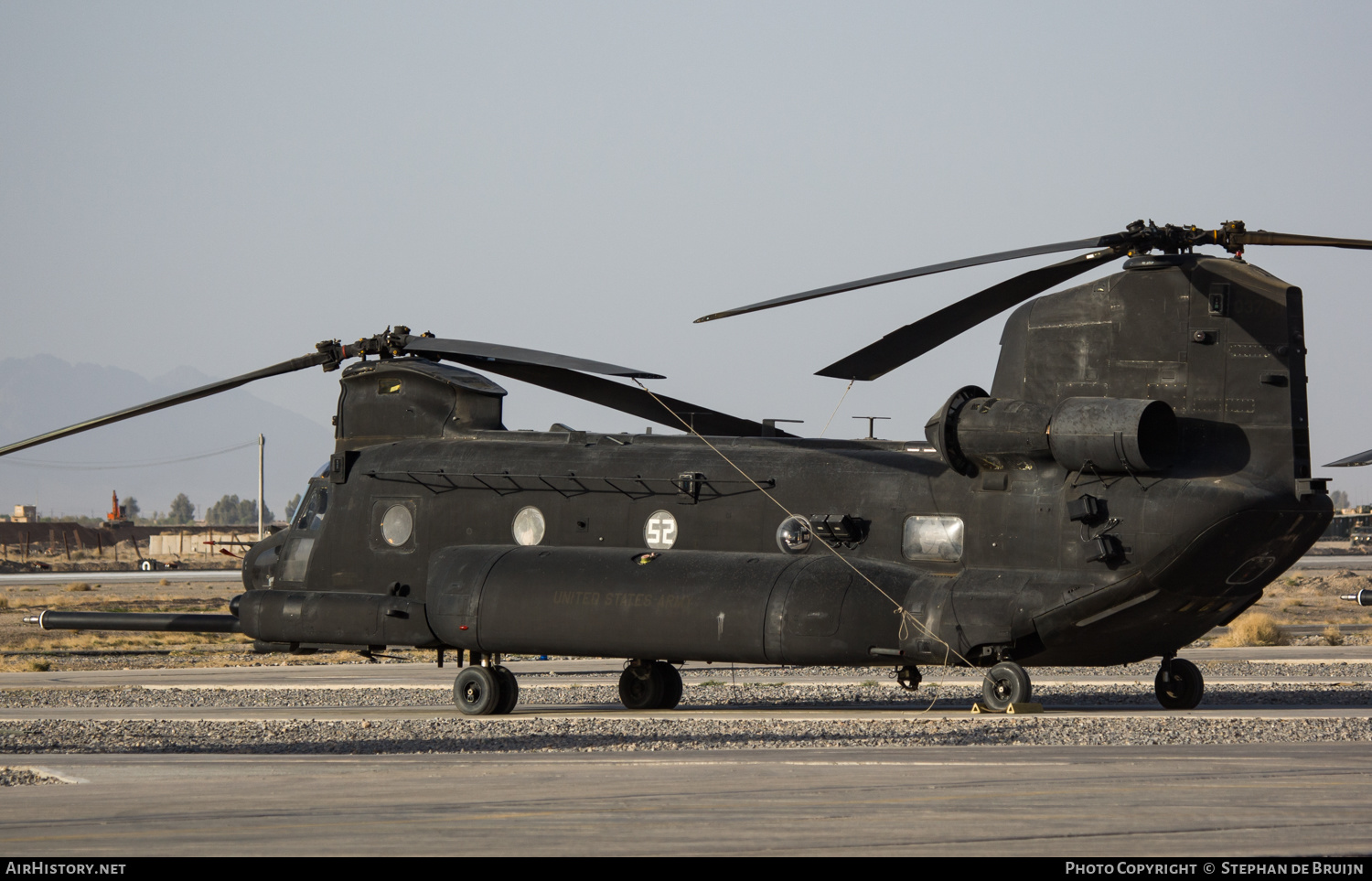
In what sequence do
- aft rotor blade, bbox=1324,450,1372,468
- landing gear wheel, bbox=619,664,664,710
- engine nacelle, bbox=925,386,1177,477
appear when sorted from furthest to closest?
aft rotor blade, bbox=1324,450,1372,468 → landing gear wheel, bbox=619,664,664,710 → engine nacelle, bbox=925,386,1177,477

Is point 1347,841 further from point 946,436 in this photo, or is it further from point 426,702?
point 426,702

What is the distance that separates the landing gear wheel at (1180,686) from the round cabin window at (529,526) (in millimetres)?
8485

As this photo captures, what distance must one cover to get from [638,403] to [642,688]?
13.5 feet

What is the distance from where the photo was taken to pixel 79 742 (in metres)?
15.9

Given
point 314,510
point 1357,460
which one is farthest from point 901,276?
point 1357,460

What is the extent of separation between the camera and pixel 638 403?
20.5 m

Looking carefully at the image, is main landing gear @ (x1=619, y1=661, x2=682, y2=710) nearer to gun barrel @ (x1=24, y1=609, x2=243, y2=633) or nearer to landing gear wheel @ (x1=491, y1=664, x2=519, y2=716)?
landing gear wheel @ (x1=491, y1=664, x2=519, y2=716)

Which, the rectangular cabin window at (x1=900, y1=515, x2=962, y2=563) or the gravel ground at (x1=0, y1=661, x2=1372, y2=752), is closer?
the gravel ground at (x1=0, y1=661, x2=1372, y2=752)

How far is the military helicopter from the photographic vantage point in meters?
16.4

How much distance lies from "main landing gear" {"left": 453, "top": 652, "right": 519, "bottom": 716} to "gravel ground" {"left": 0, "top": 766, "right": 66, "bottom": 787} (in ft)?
24.2

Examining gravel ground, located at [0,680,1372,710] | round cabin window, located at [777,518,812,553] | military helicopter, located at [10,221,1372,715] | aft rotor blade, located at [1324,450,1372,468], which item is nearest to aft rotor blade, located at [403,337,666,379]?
military helicopter, located at [10,221,1372,715]

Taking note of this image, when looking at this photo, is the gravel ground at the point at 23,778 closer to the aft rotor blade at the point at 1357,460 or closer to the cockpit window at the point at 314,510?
the cockpit window at the point at 314,510

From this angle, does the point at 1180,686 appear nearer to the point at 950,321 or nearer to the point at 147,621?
the point at 950,321
